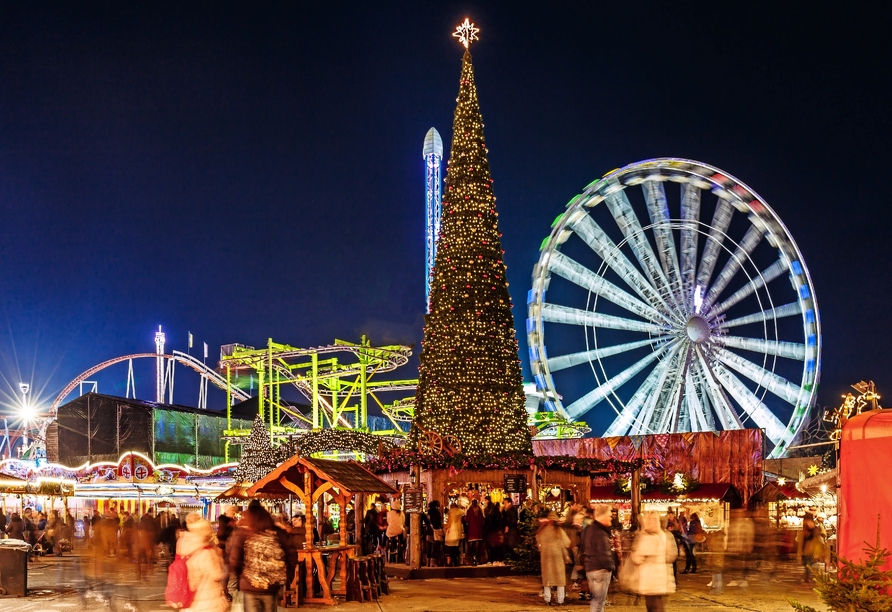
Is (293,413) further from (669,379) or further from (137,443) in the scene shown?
(669,379)

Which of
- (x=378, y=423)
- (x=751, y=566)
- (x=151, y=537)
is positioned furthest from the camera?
(x=378, y=423)

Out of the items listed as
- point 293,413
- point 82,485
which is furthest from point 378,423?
point 82,485

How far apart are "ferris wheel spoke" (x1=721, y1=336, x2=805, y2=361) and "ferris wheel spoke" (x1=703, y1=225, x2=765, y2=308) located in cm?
146

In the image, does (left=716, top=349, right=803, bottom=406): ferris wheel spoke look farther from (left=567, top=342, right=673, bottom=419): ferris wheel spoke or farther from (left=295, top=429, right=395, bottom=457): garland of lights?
(left=295, top=429, right=395, bottom=457): garland of lights

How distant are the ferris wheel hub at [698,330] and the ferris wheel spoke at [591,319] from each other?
0.84 metres

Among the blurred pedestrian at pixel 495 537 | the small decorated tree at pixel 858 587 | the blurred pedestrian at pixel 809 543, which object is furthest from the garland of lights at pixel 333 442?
the small decorated tree at pixel 858 587

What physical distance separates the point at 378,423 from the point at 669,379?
37570 mm

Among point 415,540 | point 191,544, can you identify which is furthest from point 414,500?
point 191,544

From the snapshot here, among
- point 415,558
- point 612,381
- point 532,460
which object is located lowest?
point 415,558

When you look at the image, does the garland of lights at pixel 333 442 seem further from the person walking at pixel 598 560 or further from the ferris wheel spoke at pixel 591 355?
the person walking at pixel 598 560

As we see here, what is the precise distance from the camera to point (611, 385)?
3428 centimetres

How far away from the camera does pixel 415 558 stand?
19906 millimetres

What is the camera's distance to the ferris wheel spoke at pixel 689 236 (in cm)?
3378

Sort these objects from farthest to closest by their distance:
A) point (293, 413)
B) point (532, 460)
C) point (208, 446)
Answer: point (208, 446), point (293, 413), point (532, 460)
